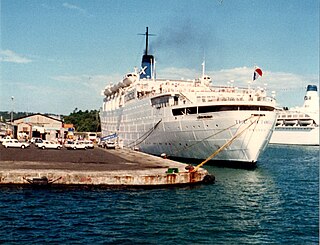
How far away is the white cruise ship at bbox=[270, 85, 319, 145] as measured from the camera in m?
120

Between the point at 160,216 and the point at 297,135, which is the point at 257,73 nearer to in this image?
the point at 160,216

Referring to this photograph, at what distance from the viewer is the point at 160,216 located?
68.0 feet

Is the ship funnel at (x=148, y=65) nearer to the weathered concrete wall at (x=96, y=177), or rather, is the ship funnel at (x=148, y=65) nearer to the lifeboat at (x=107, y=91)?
the lifeboat at (x=107, y=91)

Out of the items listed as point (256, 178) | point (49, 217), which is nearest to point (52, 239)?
point (49, 217)

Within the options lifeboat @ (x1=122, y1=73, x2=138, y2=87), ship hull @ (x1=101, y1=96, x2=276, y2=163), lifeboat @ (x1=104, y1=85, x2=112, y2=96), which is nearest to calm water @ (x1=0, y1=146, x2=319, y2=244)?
ship hull @ (x1=101, y1=96, x2=276, y2=163)

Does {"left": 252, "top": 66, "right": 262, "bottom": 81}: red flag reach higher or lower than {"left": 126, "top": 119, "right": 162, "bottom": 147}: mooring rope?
higher

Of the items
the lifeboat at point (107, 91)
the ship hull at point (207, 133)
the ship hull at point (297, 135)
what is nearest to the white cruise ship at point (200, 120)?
the ship hull at point (207, 133)

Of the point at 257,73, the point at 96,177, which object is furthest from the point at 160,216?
the point at 257,73

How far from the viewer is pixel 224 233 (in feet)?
60.2

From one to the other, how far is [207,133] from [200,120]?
147 cm

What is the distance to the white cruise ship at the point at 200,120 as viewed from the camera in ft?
132

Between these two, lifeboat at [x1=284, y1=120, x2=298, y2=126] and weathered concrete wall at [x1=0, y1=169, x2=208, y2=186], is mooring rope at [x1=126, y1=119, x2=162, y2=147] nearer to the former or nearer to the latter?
weathered concrete wall at [x1=0, y1=169, x2=208, y2=186]

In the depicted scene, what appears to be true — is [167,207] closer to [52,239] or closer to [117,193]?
[117,193]

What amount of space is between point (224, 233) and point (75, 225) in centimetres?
662
